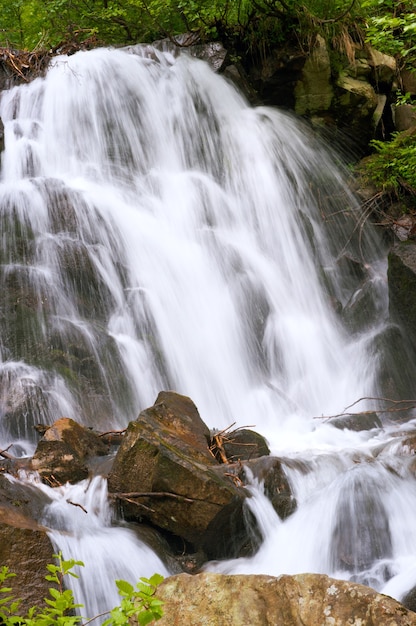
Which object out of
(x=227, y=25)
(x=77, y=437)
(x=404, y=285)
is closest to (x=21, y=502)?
(x=77, y=437)

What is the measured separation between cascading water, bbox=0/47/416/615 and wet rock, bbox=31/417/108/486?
27 cm

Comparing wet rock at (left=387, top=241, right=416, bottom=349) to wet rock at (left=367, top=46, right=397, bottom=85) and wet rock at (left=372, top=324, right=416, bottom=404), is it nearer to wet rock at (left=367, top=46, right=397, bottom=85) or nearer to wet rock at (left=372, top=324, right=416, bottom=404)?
wet rock at (left=372, top=324, right=416, bottom=404)

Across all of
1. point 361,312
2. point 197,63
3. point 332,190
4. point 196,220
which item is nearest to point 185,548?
point 361,312

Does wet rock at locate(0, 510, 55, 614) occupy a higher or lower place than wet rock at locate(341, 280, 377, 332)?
lower

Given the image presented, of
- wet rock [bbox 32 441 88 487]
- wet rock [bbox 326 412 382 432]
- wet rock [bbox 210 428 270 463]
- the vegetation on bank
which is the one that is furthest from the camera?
the vegetation on bank

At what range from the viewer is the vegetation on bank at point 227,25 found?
36.3 feet

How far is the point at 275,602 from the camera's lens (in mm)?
2721

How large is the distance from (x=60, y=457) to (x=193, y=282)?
12.6 ft

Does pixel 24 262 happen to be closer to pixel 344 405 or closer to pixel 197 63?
pixel 344 405

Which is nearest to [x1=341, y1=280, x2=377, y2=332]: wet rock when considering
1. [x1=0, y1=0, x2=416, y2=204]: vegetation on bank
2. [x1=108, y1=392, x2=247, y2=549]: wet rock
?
[x1=0, y1=0, x2=416, y2=204]: vegetation on bank

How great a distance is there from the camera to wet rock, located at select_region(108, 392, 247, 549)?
452cm

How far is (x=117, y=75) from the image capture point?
36.2 ft

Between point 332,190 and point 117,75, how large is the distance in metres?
3.83

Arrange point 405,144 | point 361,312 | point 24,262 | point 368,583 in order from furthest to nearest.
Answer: point 405,144, point 361,312, point 24,262, point 368,583
